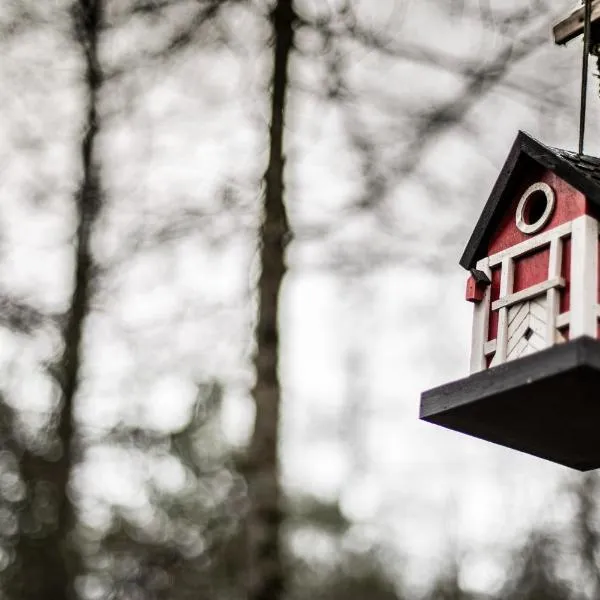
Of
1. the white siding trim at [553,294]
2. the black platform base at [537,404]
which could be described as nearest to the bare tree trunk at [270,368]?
the black platform base at [537,404]

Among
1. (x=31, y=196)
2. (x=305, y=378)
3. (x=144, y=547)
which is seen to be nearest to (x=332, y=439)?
(x=305, y=378)

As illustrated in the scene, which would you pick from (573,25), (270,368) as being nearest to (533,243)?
(573,25)

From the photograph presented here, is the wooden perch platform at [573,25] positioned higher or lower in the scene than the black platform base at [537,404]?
higher

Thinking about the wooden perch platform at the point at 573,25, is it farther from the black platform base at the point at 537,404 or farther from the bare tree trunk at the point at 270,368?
the bare tree trunk at the point at 270,368

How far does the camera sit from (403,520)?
51.6ft

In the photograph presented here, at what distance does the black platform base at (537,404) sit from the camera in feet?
6.86

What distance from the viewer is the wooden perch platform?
2.83 metres

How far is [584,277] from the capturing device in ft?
7.72

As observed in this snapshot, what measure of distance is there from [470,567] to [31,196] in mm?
9749

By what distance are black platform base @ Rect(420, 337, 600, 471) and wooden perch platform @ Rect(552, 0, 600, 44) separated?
3.93ft

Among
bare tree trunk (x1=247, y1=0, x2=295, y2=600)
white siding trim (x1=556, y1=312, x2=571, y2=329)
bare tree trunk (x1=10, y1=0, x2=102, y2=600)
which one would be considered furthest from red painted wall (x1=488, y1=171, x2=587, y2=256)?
bare tree trunk (x1=10, y1=0, x2=102, y2=600)

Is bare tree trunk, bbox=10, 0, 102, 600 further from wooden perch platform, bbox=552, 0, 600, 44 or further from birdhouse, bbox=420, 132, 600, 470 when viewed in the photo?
birdhouse, bbox=420, 132, 600, 470

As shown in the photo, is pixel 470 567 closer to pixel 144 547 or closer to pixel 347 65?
pixel 144 547

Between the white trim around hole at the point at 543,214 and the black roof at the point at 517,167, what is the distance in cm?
6
